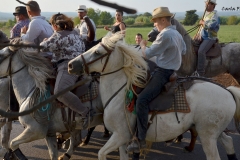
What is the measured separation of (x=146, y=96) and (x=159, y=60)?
43 cm

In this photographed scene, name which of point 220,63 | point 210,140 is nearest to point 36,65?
point 210,140

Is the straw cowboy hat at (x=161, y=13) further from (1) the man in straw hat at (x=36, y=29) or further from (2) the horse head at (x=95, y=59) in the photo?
(1) the man in straw hat at (x=36, y=29)

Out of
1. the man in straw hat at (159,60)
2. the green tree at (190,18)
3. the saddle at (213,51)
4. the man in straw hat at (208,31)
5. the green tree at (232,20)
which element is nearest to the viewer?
the man in straw hat at (159,60)

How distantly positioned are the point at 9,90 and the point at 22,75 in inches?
15.5

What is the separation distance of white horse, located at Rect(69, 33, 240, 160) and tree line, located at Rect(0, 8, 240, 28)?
422 mm

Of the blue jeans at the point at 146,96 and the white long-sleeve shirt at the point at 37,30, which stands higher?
the white long-sleeve shirt at the point at 37,30

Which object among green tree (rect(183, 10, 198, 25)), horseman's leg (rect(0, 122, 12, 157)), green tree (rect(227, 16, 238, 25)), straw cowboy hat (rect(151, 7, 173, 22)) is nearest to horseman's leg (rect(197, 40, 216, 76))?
straw cowboy hat (rect(151, 7, 173, 22))

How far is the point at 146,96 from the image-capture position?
353 cm

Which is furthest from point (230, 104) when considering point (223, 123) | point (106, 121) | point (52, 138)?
point (52, 138)

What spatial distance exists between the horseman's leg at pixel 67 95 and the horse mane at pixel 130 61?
64cm

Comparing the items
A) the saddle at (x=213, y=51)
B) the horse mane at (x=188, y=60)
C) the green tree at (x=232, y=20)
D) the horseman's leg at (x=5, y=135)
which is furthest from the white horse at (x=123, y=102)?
the green tree at (x=232, y=20)

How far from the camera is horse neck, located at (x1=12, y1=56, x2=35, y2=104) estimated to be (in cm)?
408

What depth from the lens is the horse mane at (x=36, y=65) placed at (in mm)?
4043

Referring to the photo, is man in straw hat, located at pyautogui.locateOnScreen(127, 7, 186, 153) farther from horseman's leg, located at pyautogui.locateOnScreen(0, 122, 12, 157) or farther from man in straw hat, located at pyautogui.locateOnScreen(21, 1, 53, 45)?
horseman's leg, located at pyautogui.locateOnScreen(0, 122, 12, 157)
